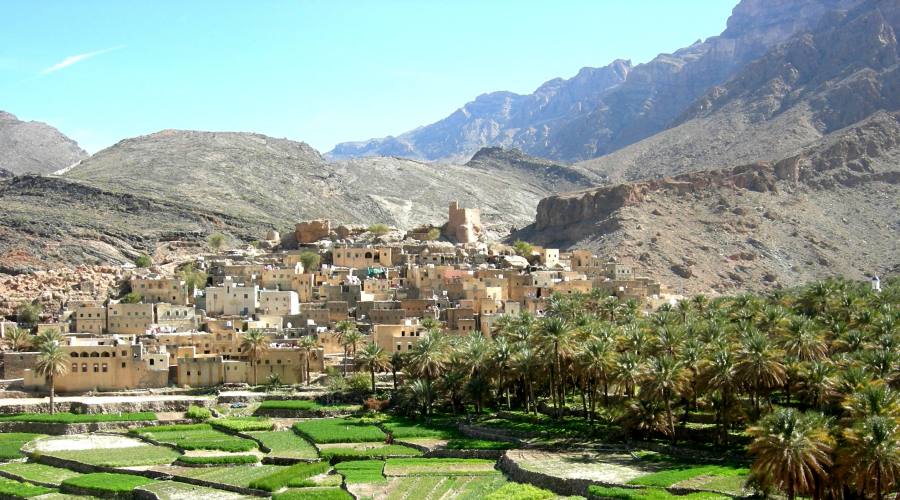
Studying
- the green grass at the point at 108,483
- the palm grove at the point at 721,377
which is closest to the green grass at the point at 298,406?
the palm grove at the point at 721,377

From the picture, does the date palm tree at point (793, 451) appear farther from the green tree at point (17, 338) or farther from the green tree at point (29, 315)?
the green tree at point (29, 315)

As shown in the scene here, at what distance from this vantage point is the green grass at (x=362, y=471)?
49531 mm

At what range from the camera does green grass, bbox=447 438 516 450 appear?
54.5m

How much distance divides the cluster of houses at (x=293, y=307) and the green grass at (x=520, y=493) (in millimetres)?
25892

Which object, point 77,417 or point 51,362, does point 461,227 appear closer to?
point 51,362

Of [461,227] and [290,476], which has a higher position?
[461,227]

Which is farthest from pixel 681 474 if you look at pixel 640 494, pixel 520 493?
pixel 520 493

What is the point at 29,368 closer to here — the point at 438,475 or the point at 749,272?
the point at 438,475

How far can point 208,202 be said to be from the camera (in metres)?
168

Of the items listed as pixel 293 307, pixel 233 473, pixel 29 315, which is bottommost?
pixel 233 473

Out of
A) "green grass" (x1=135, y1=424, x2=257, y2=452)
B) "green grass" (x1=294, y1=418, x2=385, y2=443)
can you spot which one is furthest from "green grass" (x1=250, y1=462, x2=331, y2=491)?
"green grass" (x1=135, y1=424, x2=257, y2=452)

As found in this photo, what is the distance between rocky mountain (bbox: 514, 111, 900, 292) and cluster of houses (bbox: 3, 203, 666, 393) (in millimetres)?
26855

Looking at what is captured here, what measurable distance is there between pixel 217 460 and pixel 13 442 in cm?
1272

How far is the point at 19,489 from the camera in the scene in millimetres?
50281
